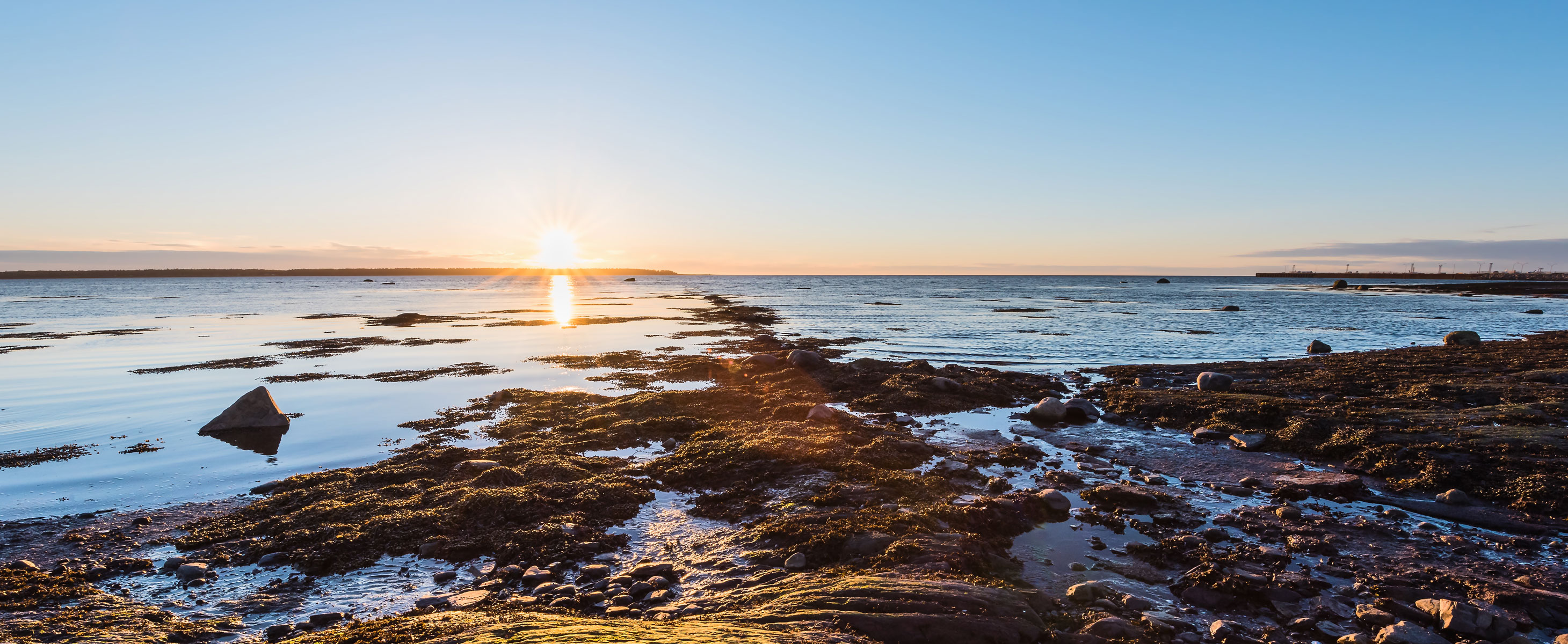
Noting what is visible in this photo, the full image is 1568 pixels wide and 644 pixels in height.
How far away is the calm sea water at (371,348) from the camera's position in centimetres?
1210

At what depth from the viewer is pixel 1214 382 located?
18.4 meters

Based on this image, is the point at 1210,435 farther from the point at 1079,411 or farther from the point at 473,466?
the point at 473,466

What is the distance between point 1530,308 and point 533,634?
9158cm

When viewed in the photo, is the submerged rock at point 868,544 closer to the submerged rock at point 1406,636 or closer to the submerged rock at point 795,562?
the submerged rock at point 795,562

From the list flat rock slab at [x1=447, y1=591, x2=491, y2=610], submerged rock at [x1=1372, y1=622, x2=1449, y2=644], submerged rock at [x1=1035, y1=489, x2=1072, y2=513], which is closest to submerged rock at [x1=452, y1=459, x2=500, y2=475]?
flat rock slab at [x1=447, y1=591, x2=491, y2=610]

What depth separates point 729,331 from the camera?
39.9 metres

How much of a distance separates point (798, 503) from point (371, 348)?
29.2m

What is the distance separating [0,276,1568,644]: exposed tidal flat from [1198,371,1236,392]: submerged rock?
121mm

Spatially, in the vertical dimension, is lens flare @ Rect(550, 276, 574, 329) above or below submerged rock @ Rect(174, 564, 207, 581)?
above

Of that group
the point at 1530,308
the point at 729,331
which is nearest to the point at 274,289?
the point at 729,331

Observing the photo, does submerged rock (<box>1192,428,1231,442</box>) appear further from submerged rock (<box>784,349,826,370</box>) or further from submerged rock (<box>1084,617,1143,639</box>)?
submerged rock (<box>784,349,826,370</box>)

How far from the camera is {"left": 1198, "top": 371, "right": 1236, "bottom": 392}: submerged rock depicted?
1819 centimetres

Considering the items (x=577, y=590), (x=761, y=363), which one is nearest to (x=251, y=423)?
(x=577, y=590)

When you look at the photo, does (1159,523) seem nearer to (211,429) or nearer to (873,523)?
(873,523)
